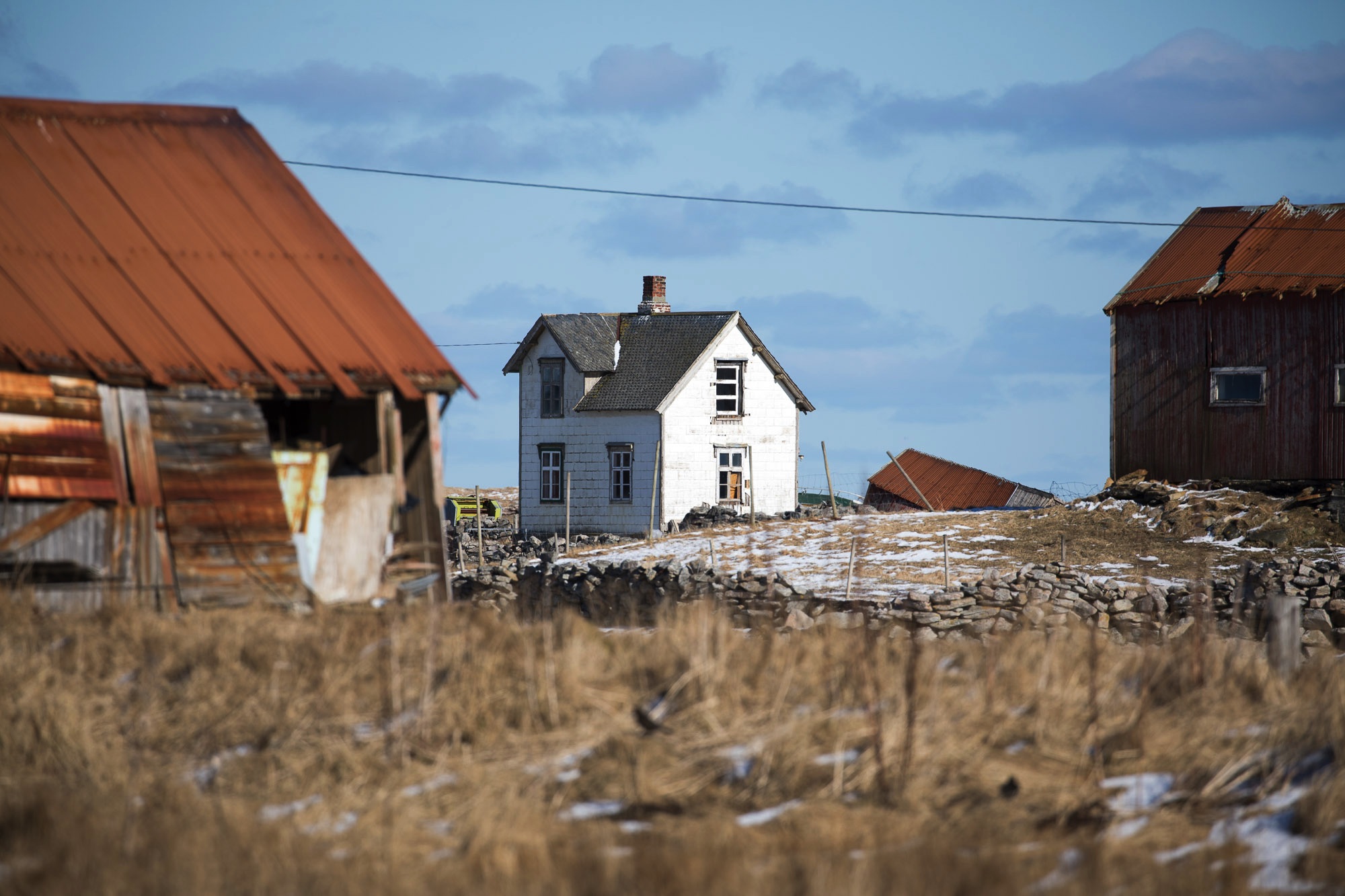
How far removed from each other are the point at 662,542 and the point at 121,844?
80.7 ft

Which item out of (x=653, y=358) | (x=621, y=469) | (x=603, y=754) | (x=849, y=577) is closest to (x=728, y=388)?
(x=653, y=358)

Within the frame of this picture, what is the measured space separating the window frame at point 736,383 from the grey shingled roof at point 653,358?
93cm

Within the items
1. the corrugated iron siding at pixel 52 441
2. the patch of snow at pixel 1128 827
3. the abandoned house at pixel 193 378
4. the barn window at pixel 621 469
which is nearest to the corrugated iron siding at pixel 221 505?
the abandoned house at pixel 193 378

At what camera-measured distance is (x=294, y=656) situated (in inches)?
375

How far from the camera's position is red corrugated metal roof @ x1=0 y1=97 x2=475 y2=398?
12.4m

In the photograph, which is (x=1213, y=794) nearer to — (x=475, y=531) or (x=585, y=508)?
(x=585, y=508)

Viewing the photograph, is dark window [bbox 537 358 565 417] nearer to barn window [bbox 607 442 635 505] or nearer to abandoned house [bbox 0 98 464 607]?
barn window [bbox 607 442 635 505]

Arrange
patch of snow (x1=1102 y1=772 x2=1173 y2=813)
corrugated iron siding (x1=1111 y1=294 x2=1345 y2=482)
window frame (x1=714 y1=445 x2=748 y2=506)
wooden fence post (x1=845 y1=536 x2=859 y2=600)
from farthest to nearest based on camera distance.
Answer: window frame (x1=714 y1=445 x2=748 y2=506), corrugated iron siding (x1=1111 y1=294 x2=1345 y2=482), wooden fence post (x1=845 y1=536 x2=859 y2=600), patch of snow (x1=1102 y1=772 x2=1173 y2=813)

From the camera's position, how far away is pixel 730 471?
40.4m

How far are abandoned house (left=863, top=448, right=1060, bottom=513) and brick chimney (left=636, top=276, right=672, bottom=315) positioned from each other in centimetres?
946

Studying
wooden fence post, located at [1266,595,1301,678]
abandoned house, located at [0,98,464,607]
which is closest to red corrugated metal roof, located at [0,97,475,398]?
abandoned house, located at [0,98,464,607]

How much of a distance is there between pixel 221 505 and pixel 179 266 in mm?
3153

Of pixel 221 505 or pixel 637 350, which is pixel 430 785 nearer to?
pixel 221 505

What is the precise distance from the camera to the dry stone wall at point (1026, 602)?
1888 centimetres
